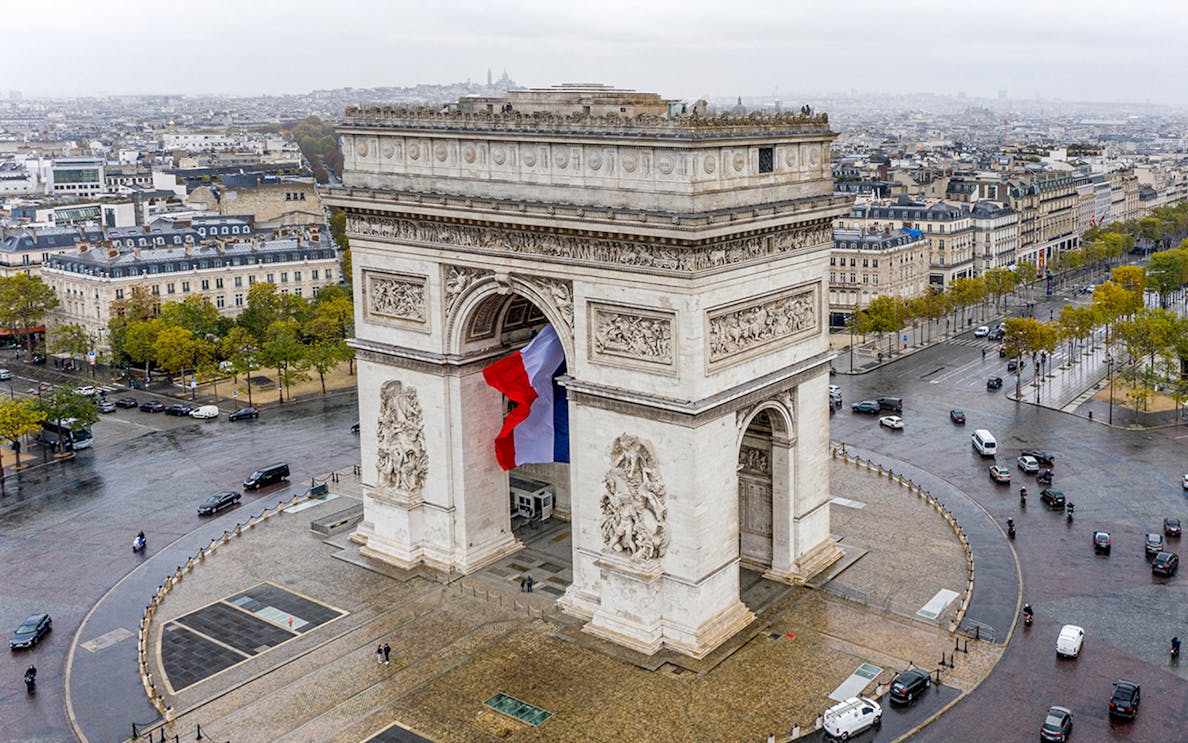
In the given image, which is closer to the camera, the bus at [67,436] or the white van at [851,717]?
the white van at [851,717]

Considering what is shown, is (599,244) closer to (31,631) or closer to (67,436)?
(31,631)

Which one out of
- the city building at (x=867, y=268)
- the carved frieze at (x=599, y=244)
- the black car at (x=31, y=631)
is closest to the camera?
the carved frieze at (x=599, y=244)

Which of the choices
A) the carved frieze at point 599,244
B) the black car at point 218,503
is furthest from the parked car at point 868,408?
the black car at point 218,503

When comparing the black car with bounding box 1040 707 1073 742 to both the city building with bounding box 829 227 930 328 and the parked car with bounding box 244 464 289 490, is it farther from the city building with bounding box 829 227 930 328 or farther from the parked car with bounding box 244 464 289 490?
the city building with bounding box 829 227 930 328

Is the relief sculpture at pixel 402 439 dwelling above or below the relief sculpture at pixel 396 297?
below

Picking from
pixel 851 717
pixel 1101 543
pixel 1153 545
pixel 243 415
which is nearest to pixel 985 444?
pixel 1101 543

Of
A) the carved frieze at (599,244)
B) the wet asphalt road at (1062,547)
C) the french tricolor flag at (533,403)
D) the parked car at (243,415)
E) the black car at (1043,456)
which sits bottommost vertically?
the wet asphalt road at (1062,547)

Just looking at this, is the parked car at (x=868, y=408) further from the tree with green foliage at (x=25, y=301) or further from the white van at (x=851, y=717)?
the tree with green foliage at (x=25, y=301)

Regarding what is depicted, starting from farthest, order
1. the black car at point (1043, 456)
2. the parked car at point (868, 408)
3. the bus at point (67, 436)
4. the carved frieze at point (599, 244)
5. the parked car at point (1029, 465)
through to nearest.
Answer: the parked car at point (868, 408)
the bus at point (67, 436)
the black car at point (1043, 456)
the parked car at point (1029, 465)
the carved frieze at point (599, 244)
